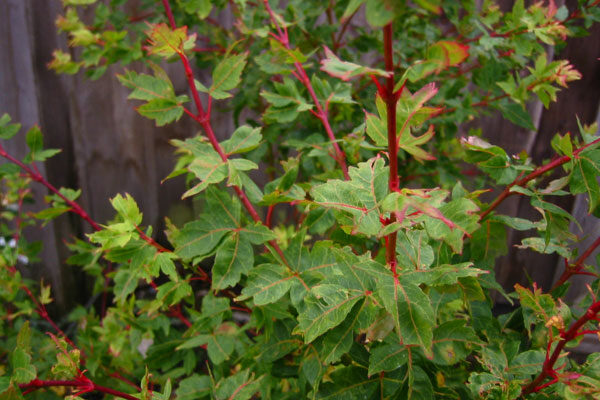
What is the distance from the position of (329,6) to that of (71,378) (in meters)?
1.25

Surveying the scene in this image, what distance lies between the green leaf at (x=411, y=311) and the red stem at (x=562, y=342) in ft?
0.75

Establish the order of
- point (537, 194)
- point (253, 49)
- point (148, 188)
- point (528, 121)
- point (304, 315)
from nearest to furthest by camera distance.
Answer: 1. point (304, 315)
2. point (537, 194)
3. point (528, 121)
4. point (253, 49)
5. point (148, 188)

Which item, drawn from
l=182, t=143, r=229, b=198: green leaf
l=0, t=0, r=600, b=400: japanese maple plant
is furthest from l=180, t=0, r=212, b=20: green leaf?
l=182, t=143, r=229, b=198: green leaf

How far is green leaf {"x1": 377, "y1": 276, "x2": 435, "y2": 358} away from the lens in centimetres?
53

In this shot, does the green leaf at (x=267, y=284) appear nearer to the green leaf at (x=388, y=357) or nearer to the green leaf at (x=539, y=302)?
the green leaf at (x=388, y=357)

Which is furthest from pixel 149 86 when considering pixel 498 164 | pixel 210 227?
pixel 498 164

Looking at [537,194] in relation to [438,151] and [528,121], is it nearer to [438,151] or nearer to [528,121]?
[528,121]

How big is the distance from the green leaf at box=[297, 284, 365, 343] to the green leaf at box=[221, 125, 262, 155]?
0.30 m

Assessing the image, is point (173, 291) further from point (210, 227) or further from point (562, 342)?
point (562, 342)

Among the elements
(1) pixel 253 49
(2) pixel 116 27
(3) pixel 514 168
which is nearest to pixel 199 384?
→ (3) pixel 514 168

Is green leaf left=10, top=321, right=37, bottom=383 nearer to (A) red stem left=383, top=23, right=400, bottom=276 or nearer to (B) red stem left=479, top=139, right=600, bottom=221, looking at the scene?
(A) red stem left=383, top=23, right=400, bottom=276

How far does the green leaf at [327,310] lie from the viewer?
0.56 metres

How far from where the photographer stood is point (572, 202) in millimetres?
1492

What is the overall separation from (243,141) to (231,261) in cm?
→ 21
